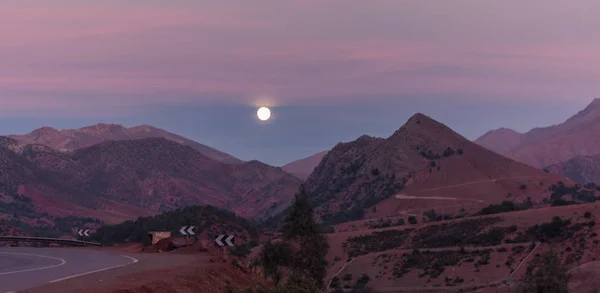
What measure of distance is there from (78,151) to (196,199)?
3870cm

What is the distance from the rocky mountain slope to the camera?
412 ft

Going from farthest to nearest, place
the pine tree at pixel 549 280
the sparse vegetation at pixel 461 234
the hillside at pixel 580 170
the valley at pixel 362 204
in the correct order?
Answer: the hillside at pixel 580 170 < the sparse vegetation at pixel 461 234 < the valley at pixel 362 204 < the pine tree at pixel 549 280

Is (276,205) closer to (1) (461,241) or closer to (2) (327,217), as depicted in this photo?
(2) (327,217)

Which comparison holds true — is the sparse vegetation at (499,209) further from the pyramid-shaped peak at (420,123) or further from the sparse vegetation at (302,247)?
the sparse vegetation at (302,247)

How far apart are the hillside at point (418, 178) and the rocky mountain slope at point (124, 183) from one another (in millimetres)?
24321

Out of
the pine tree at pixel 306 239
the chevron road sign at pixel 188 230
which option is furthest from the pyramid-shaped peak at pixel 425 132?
the chevron road sign at pixel 188 230

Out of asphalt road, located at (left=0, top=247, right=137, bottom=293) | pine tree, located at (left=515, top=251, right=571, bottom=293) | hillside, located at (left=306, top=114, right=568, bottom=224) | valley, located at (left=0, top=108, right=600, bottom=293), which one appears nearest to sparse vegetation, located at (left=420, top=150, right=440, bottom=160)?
hillside, located at (left=306, top=114, right=568, bottom=224)

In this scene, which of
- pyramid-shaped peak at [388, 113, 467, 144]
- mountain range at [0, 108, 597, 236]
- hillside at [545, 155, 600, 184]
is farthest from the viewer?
hillside at [545, 155, 600, 184]

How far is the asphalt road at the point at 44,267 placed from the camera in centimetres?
2072

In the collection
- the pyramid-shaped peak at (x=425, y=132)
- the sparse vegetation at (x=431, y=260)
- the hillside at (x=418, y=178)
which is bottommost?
the sparse vegetation at (x=431, y=260)

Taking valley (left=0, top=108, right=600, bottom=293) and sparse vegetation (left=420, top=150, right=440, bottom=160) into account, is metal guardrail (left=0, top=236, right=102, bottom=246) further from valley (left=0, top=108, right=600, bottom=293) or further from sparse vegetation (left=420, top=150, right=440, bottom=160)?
sparse vegetation (left=420, top=150, right=440, bottom=160)

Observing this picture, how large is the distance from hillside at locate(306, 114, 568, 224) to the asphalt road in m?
79.5

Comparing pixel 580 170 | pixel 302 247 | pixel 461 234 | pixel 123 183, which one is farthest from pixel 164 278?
pixel 580 170

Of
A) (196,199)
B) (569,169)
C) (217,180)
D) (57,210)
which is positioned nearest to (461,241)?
(57,210)
